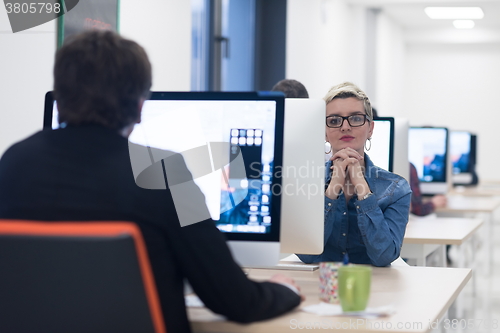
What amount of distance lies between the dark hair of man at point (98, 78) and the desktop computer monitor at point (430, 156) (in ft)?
11.7

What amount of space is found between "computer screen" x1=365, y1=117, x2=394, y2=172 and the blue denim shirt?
804mm

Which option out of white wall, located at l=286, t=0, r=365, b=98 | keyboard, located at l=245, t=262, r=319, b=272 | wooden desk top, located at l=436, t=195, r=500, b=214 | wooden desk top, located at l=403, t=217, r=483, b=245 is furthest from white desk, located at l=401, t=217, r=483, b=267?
white wall, located at l=286, t=0, r=365, b=98

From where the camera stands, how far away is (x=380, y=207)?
174cm

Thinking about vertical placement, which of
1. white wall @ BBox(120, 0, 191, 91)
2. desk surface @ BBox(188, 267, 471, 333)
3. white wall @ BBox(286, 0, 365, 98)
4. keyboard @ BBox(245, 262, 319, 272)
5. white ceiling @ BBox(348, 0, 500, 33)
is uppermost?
white ceiling @ BBox(348, 0, 500, 33)

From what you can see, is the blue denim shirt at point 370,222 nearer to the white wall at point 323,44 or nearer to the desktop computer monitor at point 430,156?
the desktop computer monitor at point 430,156

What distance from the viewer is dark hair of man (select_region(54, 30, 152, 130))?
1033mm

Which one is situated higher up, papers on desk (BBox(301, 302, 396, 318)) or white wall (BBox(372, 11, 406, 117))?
white wall (BBox(372, 11, 406, 117))

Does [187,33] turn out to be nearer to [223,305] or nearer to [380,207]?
[380,207]

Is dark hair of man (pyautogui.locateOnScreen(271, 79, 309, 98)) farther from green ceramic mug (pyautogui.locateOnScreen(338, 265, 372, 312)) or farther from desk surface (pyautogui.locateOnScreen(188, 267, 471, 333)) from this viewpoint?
green ceramic mug (pyautogui.locateOnScreen(338, 265, 372, 312))

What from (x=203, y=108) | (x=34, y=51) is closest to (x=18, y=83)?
(x=34, y=51)

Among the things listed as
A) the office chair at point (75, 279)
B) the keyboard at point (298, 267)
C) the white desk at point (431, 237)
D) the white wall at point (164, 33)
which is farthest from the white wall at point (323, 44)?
the office chair at point (75, 279)

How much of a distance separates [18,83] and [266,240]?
4.92 ft

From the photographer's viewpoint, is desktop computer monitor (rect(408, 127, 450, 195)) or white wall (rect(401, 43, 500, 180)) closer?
desktop computer monitor (rect(408, 127, 450, 195))

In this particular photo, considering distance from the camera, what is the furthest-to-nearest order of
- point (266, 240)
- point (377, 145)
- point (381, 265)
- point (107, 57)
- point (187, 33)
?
1. point (187, 33)
2. point (377, 145)
3. point (381, 265)
4. point (266, 240)
5. point (107, 57)
